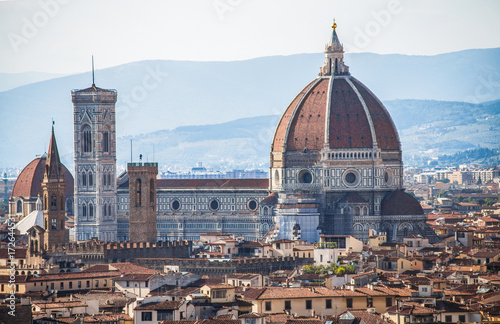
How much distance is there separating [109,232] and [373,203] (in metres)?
23.1

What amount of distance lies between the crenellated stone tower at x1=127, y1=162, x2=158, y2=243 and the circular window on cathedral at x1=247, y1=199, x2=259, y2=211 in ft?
68.6

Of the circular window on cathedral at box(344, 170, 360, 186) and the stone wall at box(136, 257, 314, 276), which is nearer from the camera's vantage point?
the stone wall at box(136, 257, 314, 276)

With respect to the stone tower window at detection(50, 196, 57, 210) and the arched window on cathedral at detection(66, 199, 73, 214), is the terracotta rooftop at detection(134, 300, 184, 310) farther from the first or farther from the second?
the arched window on cathedral at detection(66, 199, 73, 214)

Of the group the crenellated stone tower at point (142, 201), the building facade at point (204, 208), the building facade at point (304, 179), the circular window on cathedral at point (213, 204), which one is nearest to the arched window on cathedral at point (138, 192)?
the crenellated stone tower at point (142, 201)

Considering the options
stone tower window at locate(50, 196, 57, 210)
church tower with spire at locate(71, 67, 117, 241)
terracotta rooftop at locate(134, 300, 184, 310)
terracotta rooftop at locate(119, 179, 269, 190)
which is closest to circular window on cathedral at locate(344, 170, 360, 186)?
terracotta rooftop at locate(119, 179, 269, 190)

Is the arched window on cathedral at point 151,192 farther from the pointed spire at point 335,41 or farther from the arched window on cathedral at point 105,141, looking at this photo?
the pointed spire at point 335,41

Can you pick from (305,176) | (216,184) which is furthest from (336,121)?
(216,184)

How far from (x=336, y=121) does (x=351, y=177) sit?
4.97m

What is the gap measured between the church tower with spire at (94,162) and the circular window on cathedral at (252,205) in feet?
38.8

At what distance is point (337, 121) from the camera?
14475cm

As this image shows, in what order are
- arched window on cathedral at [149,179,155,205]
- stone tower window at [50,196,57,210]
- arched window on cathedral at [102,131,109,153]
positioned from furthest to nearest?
arched window on cathedral at [102,131,109,153], arched window on cathedral at [149,179,155,205], stone tower window at [50,196,57,210]

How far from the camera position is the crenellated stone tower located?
12888cm

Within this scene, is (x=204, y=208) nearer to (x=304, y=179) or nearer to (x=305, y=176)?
(x=304, y=179)

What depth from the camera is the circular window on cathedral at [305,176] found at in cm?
14600
